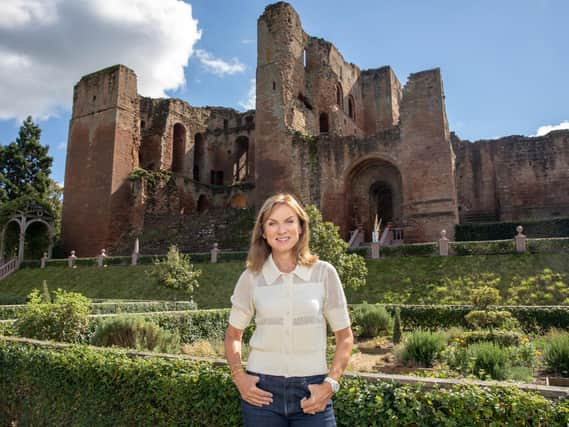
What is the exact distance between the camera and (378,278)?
53.8 ft

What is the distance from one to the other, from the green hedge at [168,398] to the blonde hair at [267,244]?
1164mm

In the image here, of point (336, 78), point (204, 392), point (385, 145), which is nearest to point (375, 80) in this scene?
point (336, 78)

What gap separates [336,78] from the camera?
31469mm

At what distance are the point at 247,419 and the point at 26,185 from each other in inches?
1504

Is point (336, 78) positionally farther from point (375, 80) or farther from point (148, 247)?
point (148, 247)

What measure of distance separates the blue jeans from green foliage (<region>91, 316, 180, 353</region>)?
5.69 meters

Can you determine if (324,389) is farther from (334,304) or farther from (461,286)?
(461,286)

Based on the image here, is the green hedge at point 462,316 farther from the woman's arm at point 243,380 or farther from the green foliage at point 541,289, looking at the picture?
the woman's arm at point 243,380

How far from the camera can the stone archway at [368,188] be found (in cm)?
2414

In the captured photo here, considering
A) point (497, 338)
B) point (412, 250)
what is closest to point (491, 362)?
point (497, 338)

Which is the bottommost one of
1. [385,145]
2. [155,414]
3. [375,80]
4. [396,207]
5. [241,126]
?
[155,414]

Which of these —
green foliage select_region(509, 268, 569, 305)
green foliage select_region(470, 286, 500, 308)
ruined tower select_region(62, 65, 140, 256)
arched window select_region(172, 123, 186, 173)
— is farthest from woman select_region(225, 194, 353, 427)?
arched window select_region(172, 123, 186, 173)

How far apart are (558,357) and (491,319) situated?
10.2 ft

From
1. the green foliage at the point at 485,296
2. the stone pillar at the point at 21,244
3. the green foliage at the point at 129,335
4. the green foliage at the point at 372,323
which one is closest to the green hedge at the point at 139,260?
the stone pillar at the point at 21,244
